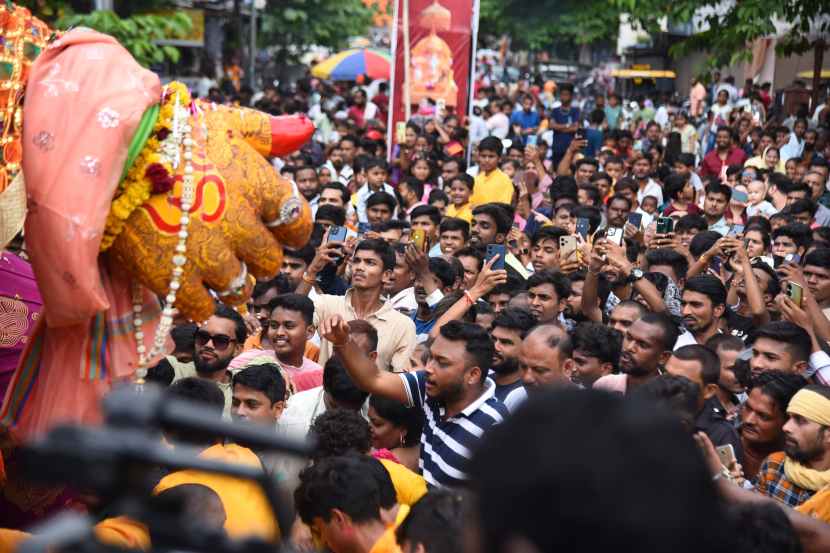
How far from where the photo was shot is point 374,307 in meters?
6.82

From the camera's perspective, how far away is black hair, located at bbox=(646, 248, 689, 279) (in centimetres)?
779

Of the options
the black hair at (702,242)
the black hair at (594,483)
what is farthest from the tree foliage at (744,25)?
the black hair at (594,483)

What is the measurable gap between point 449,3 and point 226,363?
9.21 m

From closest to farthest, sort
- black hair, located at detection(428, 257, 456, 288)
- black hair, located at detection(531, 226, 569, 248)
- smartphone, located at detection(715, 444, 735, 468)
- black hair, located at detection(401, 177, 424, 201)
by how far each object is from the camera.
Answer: smartphone, located at detection(715, 444, 735, 468) → black hair, located at detection(428, 257, 456, 288) → black hair, located at detection(531, 226, 569, 248) → black hair, located at detection(401, 177, 424, 201)

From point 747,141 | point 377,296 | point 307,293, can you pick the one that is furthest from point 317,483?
point 747,141

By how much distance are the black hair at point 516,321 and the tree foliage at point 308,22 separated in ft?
78.1

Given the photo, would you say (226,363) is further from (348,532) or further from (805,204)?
(805,204)

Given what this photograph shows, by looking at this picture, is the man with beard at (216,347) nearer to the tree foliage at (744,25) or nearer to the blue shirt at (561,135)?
the tree foliage at (744,25)

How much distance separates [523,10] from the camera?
3111cm

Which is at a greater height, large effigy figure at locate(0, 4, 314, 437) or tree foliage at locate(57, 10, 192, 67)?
tree foliage at locate(57, 10, 192, 67)

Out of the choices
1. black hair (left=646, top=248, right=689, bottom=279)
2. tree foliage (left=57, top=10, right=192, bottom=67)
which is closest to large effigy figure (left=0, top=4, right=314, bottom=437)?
black hair (left=646, top=248, right=689, bottom=279)

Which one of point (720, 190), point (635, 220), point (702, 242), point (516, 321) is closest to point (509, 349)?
point (516, 321)

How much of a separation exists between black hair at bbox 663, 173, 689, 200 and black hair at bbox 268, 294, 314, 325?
6.25m

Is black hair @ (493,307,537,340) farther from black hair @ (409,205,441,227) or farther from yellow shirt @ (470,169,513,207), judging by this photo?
yellow shirt @ (470,169,513,207)
